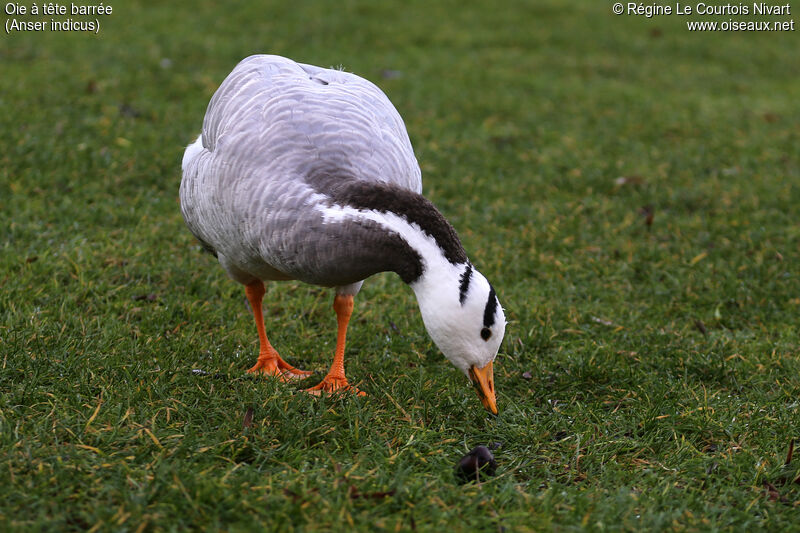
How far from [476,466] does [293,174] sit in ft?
5.10

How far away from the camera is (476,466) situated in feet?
11.0

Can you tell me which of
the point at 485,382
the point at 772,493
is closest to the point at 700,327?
the point at 772,493

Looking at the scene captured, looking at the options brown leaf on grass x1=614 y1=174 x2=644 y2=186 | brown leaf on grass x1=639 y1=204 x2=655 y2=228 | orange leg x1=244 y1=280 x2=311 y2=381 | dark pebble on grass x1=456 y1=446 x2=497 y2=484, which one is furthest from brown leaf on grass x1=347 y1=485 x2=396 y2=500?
brown leaf on grass x1=614 y1=174 x2=644 y2=186

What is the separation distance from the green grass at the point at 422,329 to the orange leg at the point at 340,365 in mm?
168

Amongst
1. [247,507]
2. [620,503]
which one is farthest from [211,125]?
[620,503]

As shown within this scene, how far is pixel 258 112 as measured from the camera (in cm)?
386

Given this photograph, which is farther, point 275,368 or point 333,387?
point 275,368

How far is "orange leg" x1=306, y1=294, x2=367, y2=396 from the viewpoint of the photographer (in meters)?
4.09

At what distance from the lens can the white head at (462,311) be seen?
3260 mm

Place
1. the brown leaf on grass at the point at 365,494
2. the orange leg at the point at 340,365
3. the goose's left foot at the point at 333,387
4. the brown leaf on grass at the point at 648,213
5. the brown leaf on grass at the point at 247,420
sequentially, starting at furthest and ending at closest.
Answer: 1. the brown leaf on grass at the point at 648,213
2. the orange leg at the point at 340,365
3. the goose's left foot at the point at 333,387
4. the brown leaf on grass at the point at 247,420
5. the brown leaf on grass at the point at 365,494

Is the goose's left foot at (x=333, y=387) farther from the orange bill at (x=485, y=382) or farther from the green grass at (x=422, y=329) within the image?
the orange bill at (x=485, y=382)

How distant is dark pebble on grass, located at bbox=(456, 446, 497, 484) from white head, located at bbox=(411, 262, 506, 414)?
15.9 inches

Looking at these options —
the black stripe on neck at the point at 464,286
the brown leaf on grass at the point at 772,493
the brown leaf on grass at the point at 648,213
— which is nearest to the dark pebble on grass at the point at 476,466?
the black stripe on neck at the point at 464,286

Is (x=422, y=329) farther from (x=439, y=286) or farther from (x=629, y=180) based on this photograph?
(x=629, y=180)
